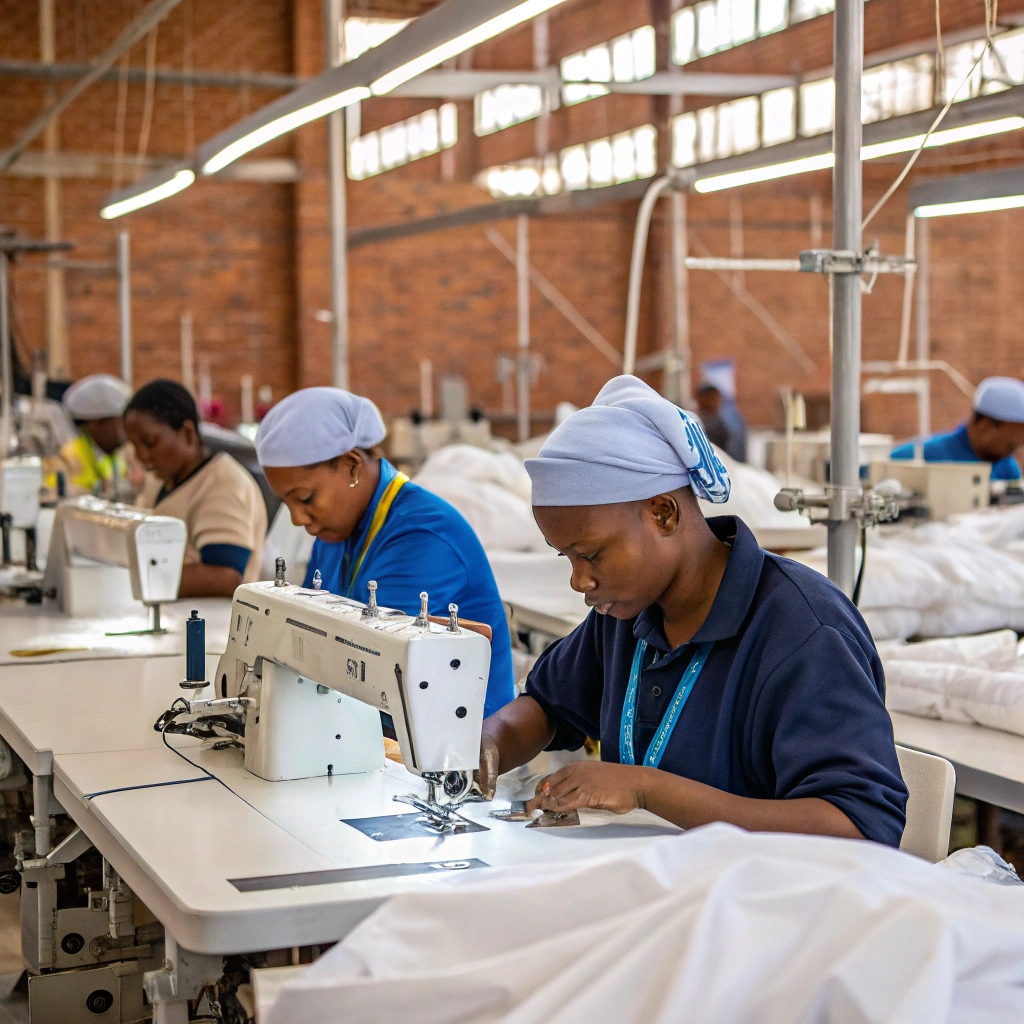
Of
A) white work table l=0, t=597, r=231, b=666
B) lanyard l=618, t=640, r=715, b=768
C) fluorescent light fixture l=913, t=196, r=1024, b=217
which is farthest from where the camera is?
fluorescent light fixture l=913, t=196, r=1024, b=217

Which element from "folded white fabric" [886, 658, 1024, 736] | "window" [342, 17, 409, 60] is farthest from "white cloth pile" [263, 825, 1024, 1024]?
"window" [342, 17, 409, 60]

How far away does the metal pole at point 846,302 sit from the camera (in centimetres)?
253

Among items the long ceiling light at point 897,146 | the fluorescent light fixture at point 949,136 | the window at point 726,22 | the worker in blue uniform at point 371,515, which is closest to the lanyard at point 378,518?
the worker in blue uniform at point 371,515

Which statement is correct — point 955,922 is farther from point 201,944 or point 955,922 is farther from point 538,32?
point 538,32

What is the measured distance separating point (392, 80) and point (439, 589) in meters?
1.55

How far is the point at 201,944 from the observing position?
4.66ft

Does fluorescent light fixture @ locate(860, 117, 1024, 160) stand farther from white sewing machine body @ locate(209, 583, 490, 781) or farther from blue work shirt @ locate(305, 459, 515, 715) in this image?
white sewing machine body @ locate(209, 583, 490, 781)

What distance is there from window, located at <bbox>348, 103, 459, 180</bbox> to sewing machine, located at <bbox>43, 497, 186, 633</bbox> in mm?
8142

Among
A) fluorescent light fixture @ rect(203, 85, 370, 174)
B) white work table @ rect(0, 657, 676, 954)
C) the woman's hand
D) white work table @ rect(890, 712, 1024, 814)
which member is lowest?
white work table @ rect(890, 712, 1024, 814)

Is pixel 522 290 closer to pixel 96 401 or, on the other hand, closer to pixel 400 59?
pixel 96 401

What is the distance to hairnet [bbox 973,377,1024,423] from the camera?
17.4ft

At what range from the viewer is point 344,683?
1848 millimetres

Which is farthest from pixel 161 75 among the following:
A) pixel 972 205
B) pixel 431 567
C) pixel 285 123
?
pixel 431 567

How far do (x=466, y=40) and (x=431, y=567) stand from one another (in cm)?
116
